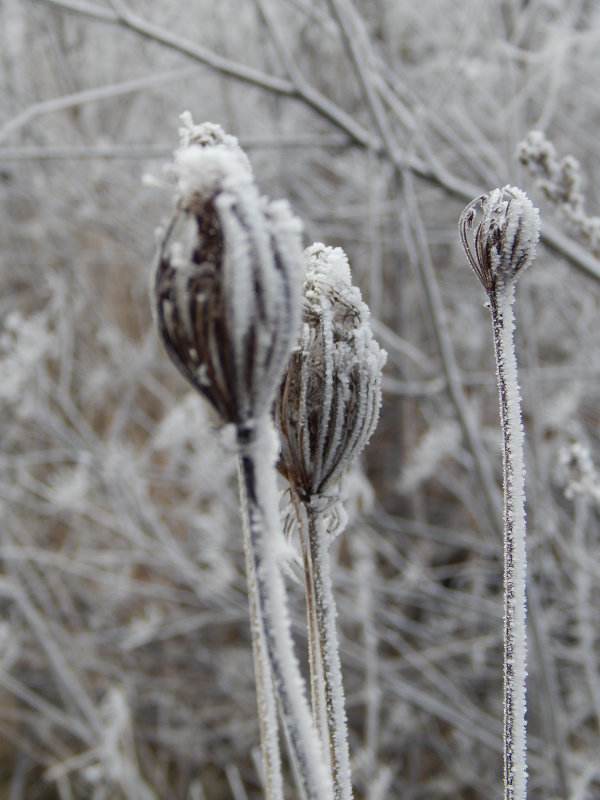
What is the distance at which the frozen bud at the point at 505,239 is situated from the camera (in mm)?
438

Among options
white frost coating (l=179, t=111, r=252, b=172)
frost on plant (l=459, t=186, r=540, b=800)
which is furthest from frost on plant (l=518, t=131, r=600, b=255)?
white frost coating (l=179, t=111, r=252, b=172)

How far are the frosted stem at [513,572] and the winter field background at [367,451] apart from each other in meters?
0.71

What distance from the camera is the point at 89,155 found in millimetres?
1408

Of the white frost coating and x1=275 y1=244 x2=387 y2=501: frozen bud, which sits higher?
the white frost coating

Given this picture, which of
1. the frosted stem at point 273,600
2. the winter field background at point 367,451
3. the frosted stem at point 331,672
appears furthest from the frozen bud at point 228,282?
the winter field background at point 367,451

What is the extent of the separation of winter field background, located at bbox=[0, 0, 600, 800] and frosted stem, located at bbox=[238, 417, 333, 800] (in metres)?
0.84

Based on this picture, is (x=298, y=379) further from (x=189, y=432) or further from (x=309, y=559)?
(x=189, y=432)

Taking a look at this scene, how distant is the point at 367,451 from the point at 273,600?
11.6ft

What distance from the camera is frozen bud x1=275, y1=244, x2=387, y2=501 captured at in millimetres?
423

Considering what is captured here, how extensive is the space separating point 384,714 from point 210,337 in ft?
11.3

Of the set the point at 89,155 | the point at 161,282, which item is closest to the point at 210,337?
the point at 161,282

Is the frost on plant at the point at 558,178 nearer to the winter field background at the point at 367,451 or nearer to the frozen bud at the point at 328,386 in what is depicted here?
the winter field background at the point at 367,451

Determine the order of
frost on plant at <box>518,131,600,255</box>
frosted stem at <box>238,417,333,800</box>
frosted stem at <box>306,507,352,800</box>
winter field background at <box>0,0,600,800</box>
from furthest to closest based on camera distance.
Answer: winter field background at <box>0,0,600,800</box>, frost on plant at <box>518,131,600,255</box>, frosted stem at <box>306,507,352,800</box>, frosted stem at <box>238,417,333,800</box>

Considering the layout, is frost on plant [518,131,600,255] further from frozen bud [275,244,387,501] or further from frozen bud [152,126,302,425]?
frozen bud [152,126,302,425]
